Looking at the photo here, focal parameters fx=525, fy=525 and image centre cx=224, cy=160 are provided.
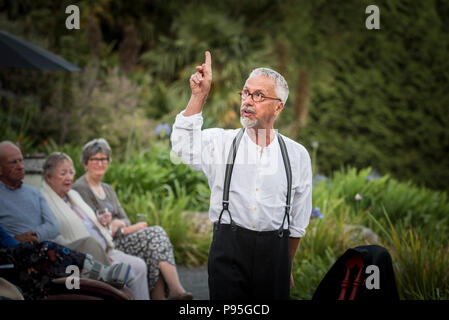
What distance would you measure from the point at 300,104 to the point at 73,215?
7.29 meters

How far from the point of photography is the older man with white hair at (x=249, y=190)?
2.25m

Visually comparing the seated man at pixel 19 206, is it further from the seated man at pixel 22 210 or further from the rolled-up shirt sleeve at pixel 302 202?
the rolled-up shirt sleeve at pixel 302 202

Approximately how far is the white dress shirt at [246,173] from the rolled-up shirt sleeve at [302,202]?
0.07ft

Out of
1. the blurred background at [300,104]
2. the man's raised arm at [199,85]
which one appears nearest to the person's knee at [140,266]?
the blurred background at [300,104]

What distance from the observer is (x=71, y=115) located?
26.6ft

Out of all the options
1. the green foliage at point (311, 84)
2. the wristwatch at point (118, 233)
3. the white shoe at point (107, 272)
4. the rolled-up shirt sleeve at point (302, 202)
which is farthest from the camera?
the green foliage at point (311, 84)

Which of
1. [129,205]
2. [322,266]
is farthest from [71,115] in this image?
[322,266]

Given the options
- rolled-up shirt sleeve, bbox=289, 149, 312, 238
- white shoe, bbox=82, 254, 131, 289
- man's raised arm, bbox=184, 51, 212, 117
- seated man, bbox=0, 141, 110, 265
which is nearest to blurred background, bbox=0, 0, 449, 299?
white shoe, bbox=82, 254, 131, 289

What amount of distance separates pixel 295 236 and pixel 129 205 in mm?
3833

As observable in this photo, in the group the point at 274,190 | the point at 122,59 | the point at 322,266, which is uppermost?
the point at 122,59

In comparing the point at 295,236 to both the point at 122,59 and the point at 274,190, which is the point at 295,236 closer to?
the point at 274,190

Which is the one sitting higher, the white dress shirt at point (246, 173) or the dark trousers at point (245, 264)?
the white dress shirt at point (246, 173)

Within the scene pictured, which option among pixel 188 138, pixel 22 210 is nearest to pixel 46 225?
pixel 22 210

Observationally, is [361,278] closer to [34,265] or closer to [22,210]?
[34,265]
